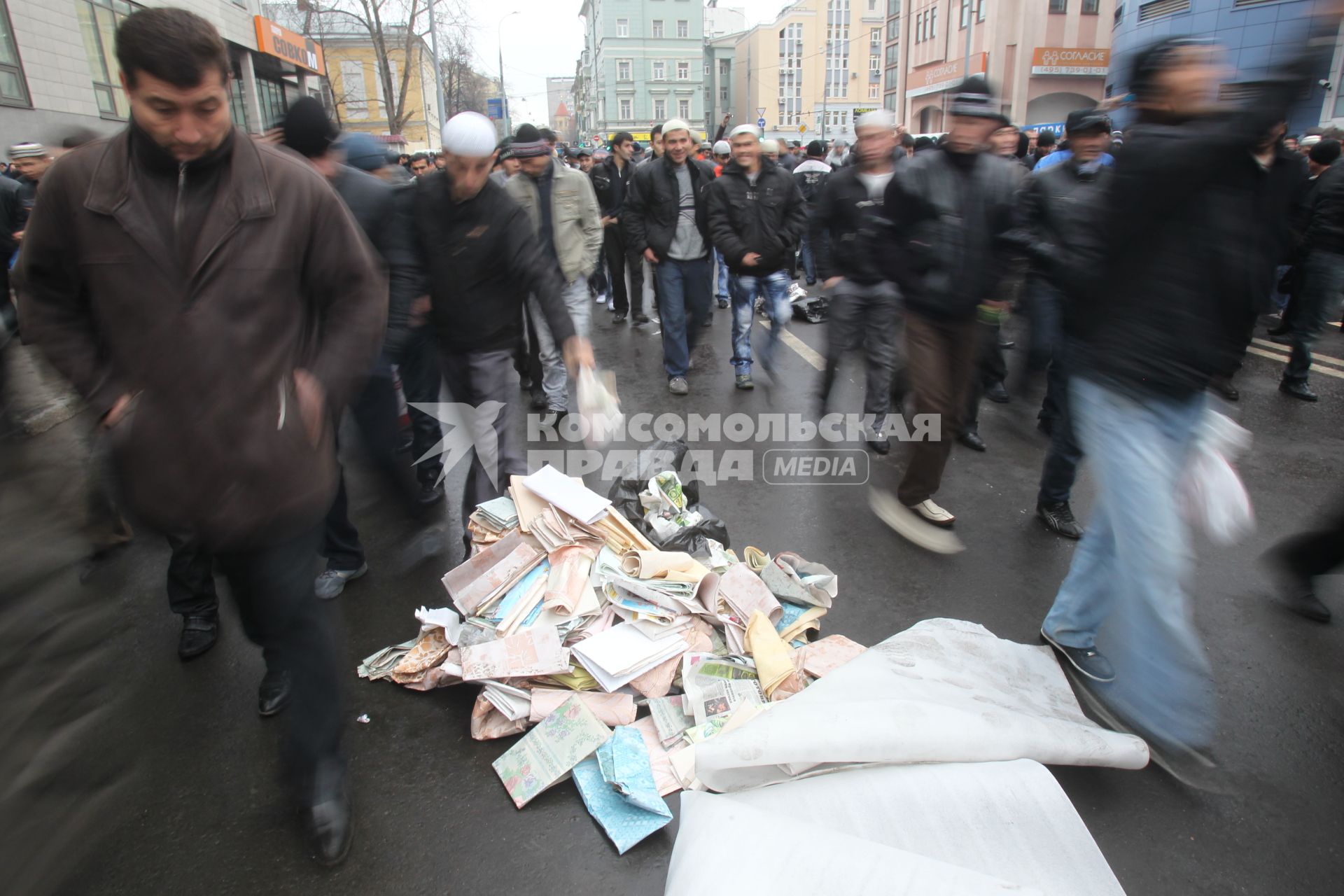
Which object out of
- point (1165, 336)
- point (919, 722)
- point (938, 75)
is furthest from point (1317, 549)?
point (938, 75)

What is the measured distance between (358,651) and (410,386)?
4.88 feet

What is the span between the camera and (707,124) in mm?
84625

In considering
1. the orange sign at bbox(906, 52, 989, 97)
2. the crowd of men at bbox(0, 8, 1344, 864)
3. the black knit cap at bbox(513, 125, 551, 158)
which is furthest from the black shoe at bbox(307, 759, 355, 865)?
the orange sign at bbox(906, 52, 989, 97)

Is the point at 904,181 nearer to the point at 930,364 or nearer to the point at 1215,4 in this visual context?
the point at 930,364

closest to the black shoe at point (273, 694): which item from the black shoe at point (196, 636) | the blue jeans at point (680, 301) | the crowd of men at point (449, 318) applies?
the crowd of men at point (449, 318)

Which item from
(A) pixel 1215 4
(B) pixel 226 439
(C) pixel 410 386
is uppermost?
(A) pixel 1215 4

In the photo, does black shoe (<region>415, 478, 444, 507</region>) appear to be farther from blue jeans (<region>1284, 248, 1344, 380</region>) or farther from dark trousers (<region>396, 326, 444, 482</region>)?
blue jeans (<region>1284, 248, 1344, 380</region>)

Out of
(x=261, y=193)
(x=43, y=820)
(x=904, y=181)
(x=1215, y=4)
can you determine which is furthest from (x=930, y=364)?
(x=1215, y=4)

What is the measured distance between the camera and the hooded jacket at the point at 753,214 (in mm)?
5738

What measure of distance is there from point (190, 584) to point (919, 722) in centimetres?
286

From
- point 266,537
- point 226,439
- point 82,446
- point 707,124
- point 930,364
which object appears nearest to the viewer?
point 226,439

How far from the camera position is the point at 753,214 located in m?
5.74

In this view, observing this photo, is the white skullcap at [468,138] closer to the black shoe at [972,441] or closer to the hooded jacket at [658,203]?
the hooded jacket at [658,203]

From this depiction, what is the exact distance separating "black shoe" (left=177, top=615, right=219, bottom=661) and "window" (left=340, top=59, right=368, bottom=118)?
58.1 m
